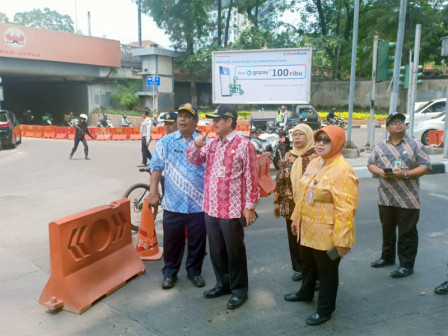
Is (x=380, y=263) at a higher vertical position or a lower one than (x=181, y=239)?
lower

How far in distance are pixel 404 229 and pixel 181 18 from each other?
116ft

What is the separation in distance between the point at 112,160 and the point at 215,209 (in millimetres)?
11424

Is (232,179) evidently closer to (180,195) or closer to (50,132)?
(180,195)

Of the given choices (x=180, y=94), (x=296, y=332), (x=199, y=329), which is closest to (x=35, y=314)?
(x=199, y=329)

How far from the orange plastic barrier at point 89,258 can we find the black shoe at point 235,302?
1.25 meters

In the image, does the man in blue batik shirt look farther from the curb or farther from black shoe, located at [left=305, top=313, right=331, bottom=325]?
the curb

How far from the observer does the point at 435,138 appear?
16.3 m

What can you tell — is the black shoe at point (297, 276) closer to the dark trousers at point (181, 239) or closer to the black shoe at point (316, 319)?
the black shoe at point (316, 319)

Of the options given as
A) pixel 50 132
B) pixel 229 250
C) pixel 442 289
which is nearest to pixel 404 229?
pixel 442 289

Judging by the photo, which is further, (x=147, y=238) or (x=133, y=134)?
(x=133, y=134)

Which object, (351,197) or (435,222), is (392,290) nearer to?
(351,197)

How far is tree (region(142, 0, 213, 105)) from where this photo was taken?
35906 mm

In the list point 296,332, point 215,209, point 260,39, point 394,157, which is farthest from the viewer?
point 260,39

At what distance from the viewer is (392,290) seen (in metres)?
4.23
